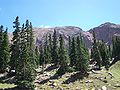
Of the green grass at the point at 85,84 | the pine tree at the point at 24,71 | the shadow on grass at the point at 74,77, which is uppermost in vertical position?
the pine tree at the point at 24,71

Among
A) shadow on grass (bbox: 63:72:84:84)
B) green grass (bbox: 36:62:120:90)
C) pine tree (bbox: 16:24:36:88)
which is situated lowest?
green grass (bbox: 36:62:120:90)

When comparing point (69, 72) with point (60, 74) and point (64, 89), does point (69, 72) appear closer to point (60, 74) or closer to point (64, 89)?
point (60, 74)

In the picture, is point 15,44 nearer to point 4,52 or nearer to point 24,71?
point 4,52

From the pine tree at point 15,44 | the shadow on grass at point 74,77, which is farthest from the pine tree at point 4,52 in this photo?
the shadow on grass at point 74,77

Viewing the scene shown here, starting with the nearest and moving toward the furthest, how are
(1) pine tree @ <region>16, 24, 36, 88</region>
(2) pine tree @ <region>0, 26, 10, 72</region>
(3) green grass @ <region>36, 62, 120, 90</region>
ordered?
(1) pine tree @ <region>16, 24, 36, 88</region>
(3) green grass @ <region>36, 62, 120, 90</region>
(2) pine tree @ <region>0, 26, 10, 72</region>

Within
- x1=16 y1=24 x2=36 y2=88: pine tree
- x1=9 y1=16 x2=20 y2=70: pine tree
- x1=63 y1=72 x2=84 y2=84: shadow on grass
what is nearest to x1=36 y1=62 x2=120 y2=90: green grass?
x1=63 y1=72 x2=84 y2=84: shadow on grass

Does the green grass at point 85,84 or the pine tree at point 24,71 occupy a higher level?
the pine tree at point 24,71

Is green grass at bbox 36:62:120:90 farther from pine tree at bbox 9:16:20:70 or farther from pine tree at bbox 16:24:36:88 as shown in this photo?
pine tree at bbox 9:16:20:70

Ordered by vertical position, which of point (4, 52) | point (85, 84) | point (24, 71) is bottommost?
point (85, 84)

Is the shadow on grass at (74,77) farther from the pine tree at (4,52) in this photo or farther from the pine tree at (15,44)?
the pine tree at (4,52)

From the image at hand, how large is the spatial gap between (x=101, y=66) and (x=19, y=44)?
39098 mm

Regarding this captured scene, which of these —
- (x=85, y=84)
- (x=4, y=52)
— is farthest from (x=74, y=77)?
(x=4, y=52)

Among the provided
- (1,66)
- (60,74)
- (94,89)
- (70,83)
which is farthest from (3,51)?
(94,89)

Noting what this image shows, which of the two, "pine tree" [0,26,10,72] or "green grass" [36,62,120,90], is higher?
"pine tree" [0,26,10,72]
